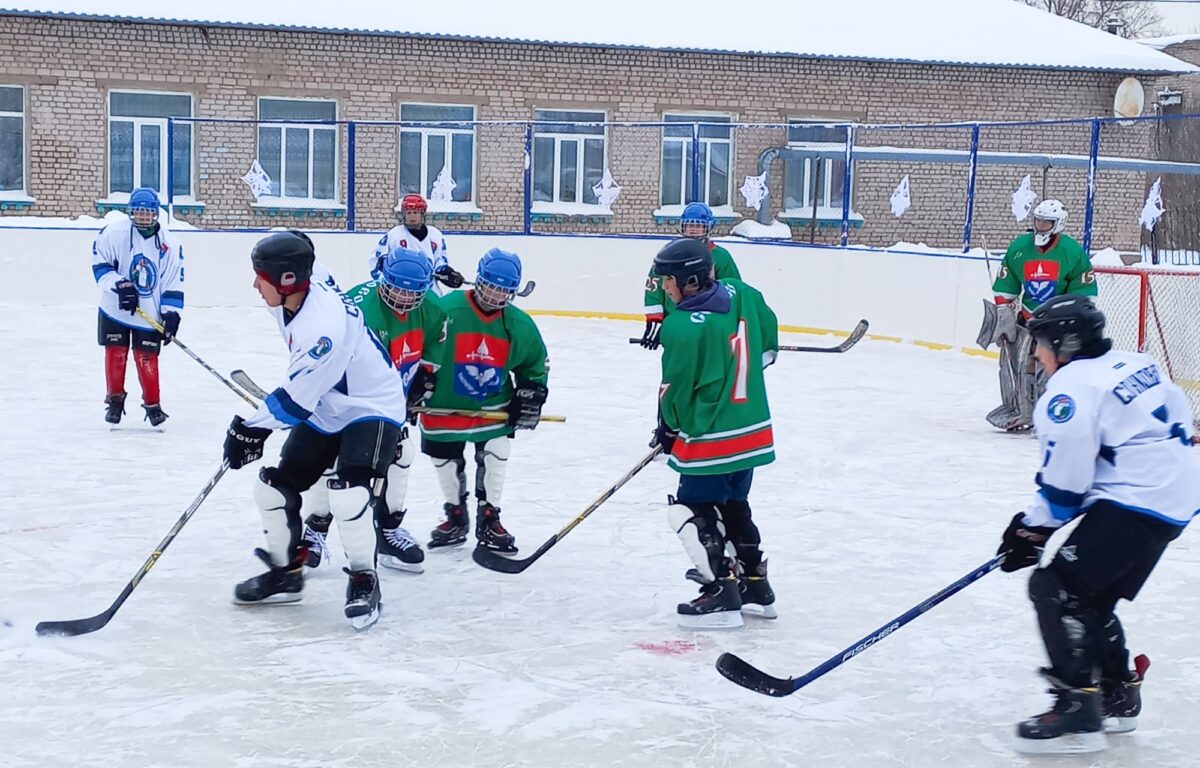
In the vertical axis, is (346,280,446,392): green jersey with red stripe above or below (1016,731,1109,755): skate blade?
above

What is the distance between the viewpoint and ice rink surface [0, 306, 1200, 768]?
10.7ft

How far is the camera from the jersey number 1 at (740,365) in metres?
3.97

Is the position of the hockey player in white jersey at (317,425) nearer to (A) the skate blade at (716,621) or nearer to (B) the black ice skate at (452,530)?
(B) the black ice skate at (452,530)

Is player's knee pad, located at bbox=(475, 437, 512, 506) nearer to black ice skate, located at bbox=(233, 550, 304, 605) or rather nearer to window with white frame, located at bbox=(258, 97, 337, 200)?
black ice skate, located at bbox=(233, 550, 304, 605)

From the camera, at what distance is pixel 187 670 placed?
3682 millimetres

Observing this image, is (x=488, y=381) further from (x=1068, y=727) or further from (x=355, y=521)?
(x=1068, y=727)

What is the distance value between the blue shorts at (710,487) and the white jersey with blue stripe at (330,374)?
0.79m

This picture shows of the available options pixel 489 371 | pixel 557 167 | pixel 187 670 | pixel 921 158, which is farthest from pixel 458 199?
pixel 187 670

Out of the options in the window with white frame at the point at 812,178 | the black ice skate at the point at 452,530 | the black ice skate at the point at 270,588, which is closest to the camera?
the black ice skate at the point at 270,588

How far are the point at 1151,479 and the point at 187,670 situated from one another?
2.27m

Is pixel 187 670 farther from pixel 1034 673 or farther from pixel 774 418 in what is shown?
pixel 774 418

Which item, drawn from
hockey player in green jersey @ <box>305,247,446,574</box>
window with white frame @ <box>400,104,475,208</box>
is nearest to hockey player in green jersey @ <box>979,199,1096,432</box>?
hockey player in green jersey @ <box>305,247,446,574</box>

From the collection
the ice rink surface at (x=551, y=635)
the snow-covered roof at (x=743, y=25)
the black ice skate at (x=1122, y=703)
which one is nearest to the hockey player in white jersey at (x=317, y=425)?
the ice rink surface at (x=551, y=635)

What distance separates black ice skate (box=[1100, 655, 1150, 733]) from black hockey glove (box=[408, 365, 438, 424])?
2.16 metres
